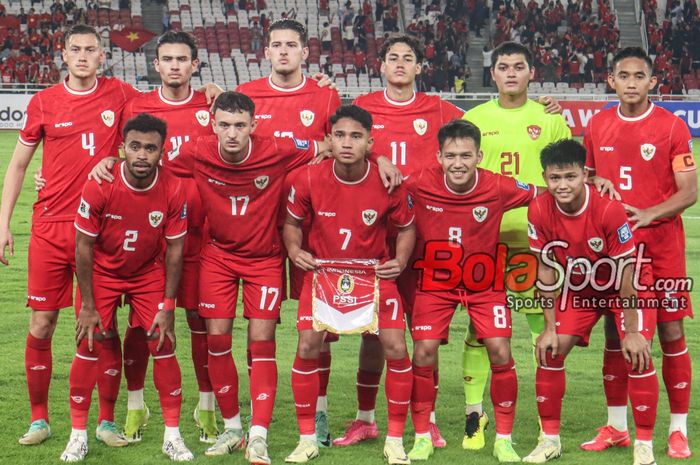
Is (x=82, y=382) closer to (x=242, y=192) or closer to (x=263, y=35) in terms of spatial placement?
(x=242, y=192)

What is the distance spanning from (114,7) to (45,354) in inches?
1154

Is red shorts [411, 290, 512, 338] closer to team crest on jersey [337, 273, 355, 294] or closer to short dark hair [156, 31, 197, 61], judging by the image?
team crest on jersey [337, 273, 355, 294]

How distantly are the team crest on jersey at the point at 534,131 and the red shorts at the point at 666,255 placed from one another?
89 cm

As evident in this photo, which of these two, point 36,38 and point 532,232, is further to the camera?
point 36,38

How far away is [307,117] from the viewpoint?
21.2ft

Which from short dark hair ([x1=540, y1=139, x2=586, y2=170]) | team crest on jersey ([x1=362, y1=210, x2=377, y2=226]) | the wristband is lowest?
the wristband

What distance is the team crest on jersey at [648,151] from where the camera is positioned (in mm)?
5898

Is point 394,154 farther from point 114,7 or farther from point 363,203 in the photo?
point 114,7

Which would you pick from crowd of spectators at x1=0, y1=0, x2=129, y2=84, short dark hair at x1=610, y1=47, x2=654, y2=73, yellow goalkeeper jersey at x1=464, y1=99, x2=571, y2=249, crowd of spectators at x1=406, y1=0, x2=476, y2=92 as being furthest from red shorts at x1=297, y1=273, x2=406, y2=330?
crowd of spectators at x1=406, y1=0, x2=476, y2=92

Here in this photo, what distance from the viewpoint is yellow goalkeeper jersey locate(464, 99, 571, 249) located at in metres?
6.35

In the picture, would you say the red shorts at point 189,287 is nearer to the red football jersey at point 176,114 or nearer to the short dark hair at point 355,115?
the red football jersey at point 176,114

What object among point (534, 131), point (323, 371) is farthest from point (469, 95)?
point (323, 371)

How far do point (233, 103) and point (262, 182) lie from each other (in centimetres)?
47

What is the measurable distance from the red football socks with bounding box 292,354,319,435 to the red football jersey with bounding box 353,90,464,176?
4.50 ft
